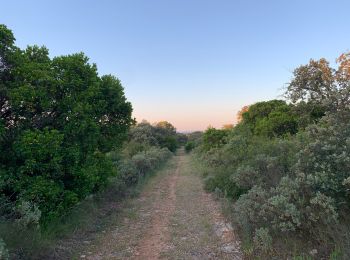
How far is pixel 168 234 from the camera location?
329 inches

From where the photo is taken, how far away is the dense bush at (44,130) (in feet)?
22.3

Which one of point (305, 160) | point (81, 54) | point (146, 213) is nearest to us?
point (305, 160)

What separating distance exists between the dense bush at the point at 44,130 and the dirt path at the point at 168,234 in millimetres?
1637

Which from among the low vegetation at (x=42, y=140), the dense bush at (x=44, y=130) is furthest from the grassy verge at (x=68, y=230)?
the dense bush at (x=44, y=130)

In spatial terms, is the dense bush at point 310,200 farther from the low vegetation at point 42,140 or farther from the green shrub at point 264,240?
the low vegetation at point 42,140

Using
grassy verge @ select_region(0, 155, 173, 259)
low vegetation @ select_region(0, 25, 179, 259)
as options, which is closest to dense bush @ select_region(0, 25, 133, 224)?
low vegetation @ select_region(0, 25, 179, 259)

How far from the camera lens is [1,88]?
271 inches

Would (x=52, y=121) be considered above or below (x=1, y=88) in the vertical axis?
below

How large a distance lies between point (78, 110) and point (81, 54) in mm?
1985

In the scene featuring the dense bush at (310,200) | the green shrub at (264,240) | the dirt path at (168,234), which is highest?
the dense bush at (310,200)

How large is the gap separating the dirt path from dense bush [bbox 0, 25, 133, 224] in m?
1.64

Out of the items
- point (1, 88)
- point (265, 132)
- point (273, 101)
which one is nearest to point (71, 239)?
point (1, 88)

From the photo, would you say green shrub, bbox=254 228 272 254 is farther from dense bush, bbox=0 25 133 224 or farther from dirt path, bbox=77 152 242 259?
dense bush, bbox=0 25 133 224

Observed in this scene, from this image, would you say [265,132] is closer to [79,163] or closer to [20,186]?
[79,163]
